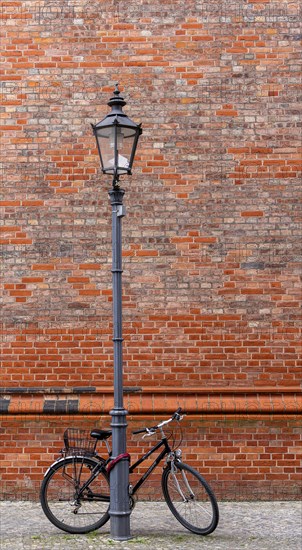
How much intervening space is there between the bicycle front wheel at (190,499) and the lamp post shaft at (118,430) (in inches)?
16.7

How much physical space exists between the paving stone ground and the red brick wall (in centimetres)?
53

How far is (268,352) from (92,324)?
1907 mm

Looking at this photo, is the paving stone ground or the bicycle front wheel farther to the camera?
the bicycle front wheel

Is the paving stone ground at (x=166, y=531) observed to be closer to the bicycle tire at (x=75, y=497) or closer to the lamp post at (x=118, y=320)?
the bicycle tire at (x=75, y=497)

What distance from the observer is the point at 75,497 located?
6113 mm

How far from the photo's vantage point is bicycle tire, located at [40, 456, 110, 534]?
6.08 m

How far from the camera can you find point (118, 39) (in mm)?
7797

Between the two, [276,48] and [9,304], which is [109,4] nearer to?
[276,48]

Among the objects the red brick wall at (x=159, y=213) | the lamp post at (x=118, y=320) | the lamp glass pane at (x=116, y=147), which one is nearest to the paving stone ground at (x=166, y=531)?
the lamp post at (x=118, y=320)

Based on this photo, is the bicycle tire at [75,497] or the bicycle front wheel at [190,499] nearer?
the bicycle front wheel at [190,499]

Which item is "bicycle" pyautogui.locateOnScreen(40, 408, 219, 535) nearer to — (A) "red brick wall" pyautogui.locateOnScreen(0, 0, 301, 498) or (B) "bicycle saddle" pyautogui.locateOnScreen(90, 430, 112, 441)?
(B) "bicycle saddle" pyautogui.locateOnScreen(90, 430, 112, 441)

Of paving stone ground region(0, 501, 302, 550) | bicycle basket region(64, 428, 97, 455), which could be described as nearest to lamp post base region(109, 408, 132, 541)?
paving stone ground region(0, 501, 302, 550)

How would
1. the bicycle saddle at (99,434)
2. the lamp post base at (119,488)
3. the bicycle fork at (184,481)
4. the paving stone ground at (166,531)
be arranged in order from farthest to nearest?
the bicycle saddle at (99,434)
the bicycle fork at (184,481)
the lamp post base at (119,488)
the paving stone ground at (166,531)

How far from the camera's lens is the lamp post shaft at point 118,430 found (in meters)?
5.86
